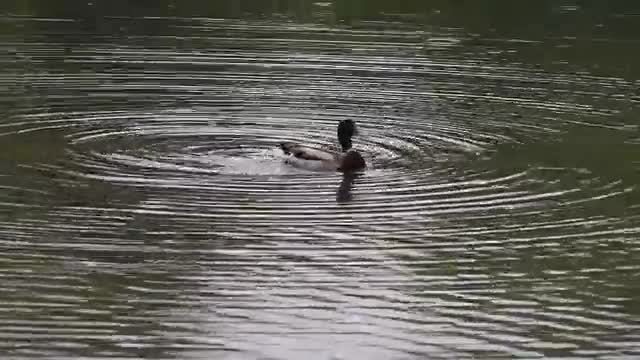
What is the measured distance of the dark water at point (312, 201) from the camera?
11.0m

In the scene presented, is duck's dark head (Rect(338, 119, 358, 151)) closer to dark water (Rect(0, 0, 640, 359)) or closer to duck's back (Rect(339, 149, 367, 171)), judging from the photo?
dark water (Rect(0, 0, 640, 359))

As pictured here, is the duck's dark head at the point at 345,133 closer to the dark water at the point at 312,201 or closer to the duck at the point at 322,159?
the duck at the point at 322,159

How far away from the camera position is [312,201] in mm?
14953

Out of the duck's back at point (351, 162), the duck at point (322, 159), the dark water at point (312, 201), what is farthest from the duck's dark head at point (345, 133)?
the duck's back at point (351, 162)

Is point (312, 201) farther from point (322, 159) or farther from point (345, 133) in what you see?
point (345, 133)

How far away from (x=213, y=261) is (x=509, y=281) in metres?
2.81

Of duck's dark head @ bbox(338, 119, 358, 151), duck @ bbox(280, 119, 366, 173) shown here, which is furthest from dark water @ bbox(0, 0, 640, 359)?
duck's dark head @ bbox(338, 119, 358, 151)

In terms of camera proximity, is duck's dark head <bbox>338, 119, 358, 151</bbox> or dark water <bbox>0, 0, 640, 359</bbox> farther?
duck's dark head <bbox>338, 119, 358, 151</bbox>

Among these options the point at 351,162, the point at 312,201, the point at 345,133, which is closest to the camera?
the point at 312,201

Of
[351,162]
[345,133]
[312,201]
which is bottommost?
[312,201]

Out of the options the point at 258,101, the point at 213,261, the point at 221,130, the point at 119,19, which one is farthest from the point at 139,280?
the point at 119,19

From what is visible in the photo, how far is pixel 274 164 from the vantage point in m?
16.6

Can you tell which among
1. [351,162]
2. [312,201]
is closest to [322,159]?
[351,162]

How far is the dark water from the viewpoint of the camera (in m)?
11.0
